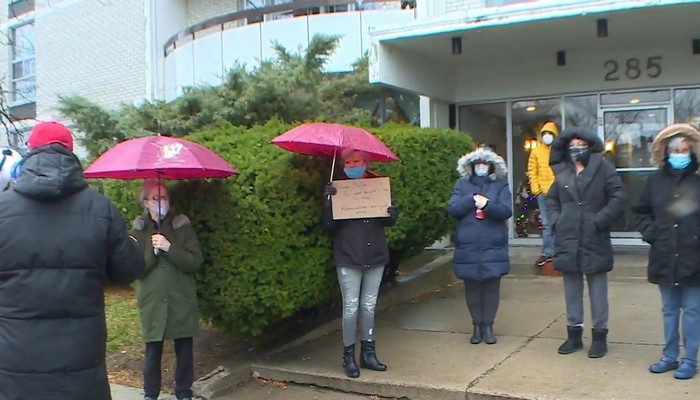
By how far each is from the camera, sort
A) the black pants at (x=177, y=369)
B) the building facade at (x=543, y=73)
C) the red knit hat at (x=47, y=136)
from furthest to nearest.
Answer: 1. the building facade at (x=543, y=73)
2. the black pants at (x=177, y=369)
3. the red knit hat at (x=47, y=136)

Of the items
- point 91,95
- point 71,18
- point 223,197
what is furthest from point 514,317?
point 71,18

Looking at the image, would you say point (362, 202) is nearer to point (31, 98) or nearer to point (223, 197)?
point (223, 197)

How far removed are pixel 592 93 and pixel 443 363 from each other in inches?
259

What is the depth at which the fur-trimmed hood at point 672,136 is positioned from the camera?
5.05 m

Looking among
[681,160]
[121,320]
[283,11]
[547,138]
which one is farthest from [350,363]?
[283,11]

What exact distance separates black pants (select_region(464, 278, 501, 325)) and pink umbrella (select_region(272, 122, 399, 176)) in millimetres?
1375

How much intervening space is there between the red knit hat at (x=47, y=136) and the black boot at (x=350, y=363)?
286cm

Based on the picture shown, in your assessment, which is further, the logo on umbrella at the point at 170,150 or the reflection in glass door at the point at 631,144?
the reflection in glass door at the point at 631,144

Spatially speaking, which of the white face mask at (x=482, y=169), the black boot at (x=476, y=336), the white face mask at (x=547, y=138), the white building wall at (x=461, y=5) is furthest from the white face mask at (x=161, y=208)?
the white building wall at (x=461, y=5)

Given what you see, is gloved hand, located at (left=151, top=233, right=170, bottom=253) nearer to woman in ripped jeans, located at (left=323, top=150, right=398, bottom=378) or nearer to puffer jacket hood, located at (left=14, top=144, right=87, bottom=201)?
woman in ripped jeans, located at (left=323, top=150, right=398, bottom=378)

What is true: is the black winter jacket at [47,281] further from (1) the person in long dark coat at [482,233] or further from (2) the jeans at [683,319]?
(2) the jeans at [683,319]

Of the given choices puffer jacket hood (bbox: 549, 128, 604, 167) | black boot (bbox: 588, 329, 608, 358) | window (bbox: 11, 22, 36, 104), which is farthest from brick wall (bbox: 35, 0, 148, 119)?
black boot (bbox: 588, 329, 608, 358)

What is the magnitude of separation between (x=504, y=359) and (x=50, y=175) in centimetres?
382

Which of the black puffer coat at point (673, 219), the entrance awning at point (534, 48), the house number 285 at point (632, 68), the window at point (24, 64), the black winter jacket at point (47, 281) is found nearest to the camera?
the black winter jacket at point (47, 281)
